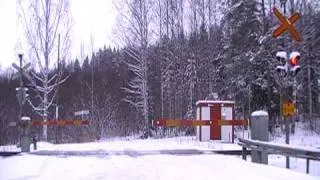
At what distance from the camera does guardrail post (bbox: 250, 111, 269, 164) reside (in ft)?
51.2

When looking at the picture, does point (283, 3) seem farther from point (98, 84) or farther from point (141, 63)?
point (98, 84)

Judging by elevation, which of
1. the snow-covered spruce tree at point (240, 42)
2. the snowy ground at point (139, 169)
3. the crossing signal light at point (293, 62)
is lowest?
the snowy ground at point (139, 169)

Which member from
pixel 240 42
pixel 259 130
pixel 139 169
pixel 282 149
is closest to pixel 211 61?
pixel 240 42

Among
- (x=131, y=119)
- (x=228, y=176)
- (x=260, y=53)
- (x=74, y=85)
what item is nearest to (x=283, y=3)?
(x=260, y=53)

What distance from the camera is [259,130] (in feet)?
52.2

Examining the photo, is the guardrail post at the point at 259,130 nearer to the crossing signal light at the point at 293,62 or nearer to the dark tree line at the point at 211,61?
the crossing signal light at the point at 293,62

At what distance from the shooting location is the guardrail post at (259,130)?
15.6 meters

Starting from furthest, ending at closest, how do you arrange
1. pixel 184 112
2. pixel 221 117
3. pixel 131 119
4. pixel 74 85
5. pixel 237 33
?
pixel 74 85 → pixel 131 119 → pixel 184 112 → pixel 237 33 → pixel 221 117

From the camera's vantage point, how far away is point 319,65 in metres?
47.8

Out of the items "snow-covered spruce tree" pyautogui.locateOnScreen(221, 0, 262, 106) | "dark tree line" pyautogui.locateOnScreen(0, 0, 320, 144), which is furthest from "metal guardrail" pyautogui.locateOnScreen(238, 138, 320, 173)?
"snow-covered spruce tree" pyautogui.locateOnScreen(221, 0, 262, 106)

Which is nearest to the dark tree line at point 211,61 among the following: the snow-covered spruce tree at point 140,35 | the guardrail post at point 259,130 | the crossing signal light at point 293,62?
the snow-covered spruce tree at point 140,35

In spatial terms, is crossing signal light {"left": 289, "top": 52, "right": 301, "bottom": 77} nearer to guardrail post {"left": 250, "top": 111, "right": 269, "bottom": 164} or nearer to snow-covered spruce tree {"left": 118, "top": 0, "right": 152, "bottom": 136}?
guardrail post {"left": 250, "top": 111, "right": 269, "bottom": 164}

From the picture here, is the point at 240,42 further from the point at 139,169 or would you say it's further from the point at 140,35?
the point at 139,169

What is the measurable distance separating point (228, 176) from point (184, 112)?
35552 millimetres
